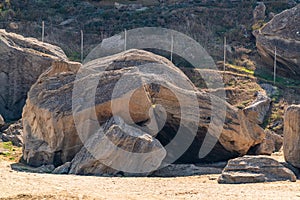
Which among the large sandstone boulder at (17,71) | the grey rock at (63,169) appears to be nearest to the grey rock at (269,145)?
the grey rock at (63,169)

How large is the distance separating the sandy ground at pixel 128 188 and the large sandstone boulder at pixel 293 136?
2096mm

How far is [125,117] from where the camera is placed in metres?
19.7

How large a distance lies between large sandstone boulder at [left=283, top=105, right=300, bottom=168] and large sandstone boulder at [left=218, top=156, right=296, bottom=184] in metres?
1.15

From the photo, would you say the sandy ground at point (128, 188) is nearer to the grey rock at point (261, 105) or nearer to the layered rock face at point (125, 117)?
the layered rock face at point (125, 117)

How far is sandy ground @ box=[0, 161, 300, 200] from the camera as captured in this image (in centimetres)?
1534

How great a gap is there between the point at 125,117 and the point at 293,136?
185 inches

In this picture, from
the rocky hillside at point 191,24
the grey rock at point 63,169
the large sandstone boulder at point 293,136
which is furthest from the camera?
the rocky hillside at point 191,24

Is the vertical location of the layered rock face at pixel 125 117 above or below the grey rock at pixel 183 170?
above

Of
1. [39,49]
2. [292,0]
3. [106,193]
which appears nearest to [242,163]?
[106,193]

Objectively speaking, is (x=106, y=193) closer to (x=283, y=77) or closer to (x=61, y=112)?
(x=61, y=112)

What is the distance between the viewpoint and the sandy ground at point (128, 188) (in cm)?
1534

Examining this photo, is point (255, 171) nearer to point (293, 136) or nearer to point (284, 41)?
point (293, 136)

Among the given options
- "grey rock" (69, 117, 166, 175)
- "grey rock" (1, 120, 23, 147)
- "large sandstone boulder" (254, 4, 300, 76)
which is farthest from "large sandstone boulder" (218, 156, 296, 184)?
"large sandstone boulder" (254, 4, 300, 76)

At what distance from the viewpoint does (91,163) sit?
18781 millimetres
